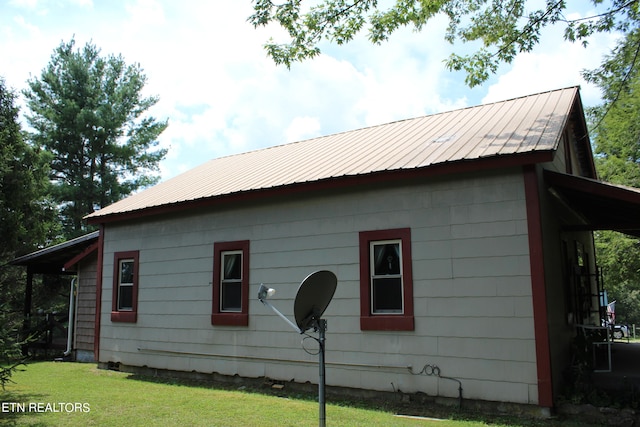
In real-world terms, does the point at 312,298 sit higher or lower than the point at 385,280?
lower

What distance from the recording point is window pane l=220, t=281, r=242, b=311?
11.3 meters

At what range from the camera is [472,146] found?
8.88 metres

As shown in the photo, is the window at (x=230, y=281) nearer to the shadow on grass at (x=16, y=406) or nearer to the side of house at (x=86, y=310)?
the shadow on grass at (x=16, y=406)

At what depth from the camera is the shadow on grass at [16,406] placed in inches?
280

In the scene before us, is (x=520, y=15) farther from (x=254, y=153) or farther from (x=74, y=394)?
(x=74, y=394)

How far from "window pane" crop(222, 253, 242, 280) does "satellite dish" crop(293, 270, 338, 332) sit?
6113 millimetres

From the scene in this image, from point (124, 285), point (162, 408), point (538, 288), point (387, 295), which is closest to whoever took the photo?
point (538, 288)

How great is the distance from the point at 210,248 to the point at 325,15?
5.74 meters

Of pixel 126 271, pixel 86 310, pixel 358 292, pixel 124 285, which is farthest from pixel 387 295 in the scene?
pixel 86 310

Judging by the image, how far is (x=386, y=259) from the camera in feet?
30.5

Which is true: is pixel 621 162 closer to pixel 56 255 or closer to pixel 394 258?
pixel 394 258

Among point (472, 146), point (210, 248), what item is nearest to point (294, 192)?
point (210, 248)

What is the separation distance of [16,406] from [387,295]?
629cm

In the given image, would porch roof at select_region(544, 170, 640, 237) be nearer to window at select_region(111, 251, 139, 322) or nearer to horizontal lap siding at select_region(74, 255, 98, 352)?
window at select_region(111, 251, 139, 322)
